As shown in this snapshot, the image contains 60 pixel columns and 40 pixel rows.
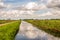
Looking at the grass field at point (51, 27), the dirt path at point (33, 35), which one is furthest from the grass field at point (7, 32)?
the grass field at point (51, 27)

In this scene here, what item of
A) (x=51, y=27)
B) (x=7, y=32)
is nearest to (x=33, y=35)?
(x=7, y=32)

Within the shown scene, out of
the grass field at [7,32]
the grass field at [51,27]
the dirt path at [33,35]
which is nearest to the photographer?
the grass field at [7,32]

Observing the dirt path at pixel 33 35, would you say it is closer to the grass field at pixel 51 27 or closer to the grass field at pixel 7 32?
the grass field at pixel 7 32

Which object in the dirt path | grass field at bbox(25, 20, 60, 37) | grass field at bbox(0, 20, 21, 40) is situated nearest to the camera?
grass field at bbox(0, 20, 21, 40)

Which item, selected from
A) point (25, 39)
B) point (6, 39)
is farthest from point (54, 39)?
point (6, 39)

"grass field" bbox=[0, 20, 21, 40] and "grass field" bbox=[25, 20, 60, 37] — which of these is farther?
"grass field" bbox=[25, 20, 60, 37]

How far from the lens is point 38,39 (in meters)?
28.3

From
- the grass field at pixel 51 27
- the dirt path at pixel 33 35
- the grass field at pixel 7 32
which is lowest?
the grass field at pixel 51 27

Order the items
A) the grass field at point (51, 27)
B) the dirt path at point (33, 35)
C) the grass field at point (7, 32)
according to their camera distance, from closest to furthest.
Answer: the grass field at point (7, 32) < the dirt path at point (33, 35) < the grass field at point (51, 27)

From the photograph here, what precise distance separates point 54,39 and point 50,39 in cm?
82

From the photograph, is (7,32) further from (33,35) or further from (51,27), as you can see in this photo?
(51,27)

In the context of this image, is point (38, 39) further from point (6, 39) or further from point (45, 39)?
point (6, 39)

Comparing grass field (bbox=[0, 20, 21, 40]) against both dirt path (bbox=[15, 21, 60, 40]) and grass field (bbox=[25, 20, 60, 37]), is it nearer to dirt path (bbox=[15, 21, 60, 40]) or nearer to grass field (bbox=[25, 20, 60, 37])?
dirt path (bbox=[15, 21, 60, 40])

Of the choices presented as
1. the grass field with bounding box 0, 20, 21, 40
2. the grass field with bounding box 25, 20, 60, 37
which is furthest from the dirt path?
the grass field with bounding box 25, 20, 60, 37
